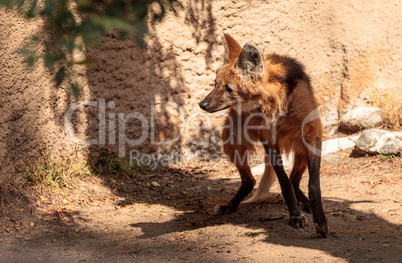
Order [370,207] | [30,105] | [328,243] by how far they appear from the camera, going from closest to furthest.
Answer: [328,243], [370,207], [30,105]

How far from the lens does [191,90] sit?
5.77 metres

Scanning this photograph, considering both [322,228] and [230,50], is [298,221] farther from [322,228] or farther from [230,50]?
[230,50]

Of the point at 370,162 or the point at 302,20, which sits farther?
the point at 302,20

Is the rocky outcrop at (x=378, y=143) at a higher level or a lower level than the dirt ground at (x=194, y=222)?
higher

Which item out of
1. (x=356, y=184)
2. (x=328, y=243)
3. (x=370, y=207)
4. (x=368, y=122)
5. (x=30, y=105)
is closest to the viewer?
(x=328, y=243)

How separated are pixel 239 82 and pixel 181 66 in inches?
85.6

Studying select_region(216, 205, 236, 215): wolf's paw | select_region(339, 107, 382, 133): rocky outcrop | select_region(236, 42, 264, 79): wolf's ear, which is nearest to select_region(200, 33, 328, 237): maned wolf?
select_region(236, 42, 264, 79): wolf's ear

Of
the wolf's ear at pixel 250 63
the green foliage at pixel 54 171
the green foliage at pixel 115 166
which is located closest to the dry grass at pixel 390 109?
the wolf's ear at pixel 250 63

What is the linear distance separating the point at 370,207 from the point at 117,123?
9.49 feet

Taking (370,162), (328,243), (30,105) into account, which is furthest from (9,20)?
(370,162)

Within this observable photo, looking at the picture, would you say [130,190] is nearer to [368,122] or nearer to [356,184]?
[356,184]

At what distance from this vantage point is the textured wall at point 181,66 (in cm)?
429

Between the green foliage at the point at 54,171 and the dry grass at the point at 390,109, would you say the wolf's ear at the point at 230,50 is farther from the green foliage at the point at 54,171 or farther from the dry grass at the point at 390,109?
the dry grass at the point at 390,109

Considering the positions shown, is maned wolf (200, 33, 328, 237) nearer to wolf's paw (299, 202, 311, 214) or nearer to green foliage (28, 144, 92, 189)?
wolf's paw (299, 202, 311, 214)
